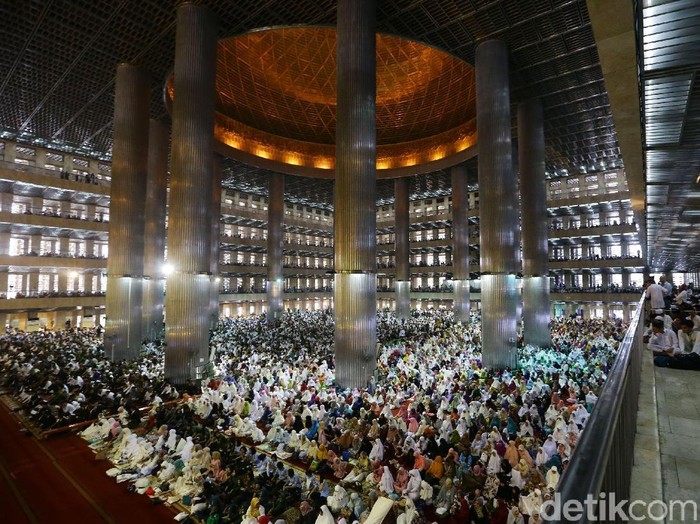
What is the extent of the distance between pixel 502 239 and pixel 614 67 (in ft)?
40.8

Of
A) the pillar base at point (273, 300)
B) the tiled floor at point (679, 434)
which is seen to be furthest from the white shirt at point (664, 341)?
the pillar base at point (273, 300)

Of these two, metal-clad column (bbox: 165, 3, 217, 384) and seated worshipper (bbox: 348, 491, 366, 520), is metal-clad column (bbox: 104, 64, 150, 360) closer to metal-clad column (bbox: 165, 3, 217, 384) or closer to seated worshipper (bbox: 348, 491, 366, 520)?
metal-clad column (bbox: 165, 3, 217, 384)

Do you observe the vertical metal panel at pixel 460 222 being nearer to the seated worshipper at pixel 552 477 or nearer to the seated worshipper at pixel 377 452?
the seated worshipper at pixel 377 452

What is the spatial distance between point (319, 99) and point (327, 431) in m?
26.8

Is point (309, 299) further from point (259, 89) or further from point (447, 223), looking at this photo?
point (259, 89)

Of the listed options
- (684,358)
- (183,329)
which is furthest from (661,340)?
(183,329)

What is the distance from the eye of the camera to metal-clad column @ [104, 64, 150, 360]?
17.6 meters

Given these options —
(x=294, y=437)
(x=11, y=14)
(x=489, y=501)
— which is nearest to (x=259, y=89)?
(x=11, y=14)

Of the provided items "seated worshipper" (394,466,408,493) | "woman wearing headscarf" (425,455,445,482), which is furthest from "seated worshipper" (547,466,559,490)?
"seated worshipper" (394,466,408,493)

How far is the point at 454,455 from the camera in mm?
6727

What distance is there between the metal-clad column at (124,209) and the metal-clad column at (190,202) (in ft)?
17.2

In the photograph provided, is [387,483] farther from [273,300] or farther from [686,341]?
[273,300]

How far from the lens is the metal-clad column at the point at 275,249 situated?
3241 centimetres

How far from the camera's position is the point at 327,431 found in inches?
328
